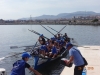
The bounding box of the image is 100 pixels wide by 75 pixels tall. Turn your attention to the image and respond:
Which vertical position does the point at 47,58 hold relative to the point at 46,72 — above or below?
above

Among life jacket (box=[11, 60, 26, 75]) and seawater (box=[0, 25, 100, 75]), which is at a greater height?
life jacket (box=[11, 60, 26, 75])

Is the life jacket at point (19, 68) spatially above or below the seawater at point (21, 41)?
above

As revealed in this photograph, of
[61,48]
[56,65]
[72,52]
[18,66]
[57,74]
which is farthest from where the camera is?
[61,48]

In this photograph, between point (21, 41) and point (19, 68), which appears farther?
point (21, 41)

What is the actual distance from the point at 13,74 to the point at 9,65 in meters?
15.0

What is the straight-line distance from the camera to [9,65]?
2067 cm

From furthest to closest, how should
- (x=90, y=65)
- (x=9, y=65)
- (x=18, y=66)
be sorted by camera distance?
(x=9, y=65), (x=90, y=65), (x=18, y=66)

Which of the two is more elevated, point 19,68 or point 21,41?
point 19,68

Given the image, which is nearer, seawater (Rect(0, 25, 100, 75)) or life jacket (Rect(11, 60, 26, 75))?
life jacket (Rect(11, 60, 26, 75))

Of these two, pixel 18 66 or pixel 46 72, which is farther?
pixel 46 72

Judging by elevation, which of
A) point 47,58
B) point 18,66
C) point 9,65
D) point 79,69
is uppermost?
point 18,66

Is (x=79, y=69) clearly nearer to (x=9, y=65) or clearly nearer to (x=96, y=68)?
(x=96, y=68)

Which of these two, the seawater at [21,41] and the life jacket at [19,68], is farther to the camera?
the seawater at [21,41]

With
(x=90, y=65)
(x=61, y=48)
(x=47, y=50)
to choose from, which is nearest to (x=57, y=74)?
(x=47, y=50)
